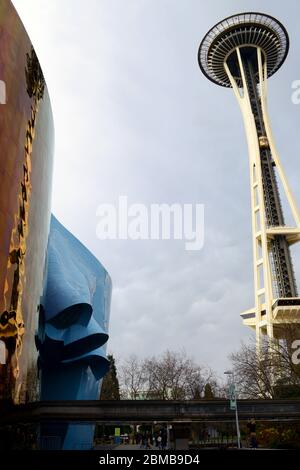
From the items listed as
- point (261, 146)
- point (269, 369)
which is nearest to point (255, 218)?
point (261, 146)

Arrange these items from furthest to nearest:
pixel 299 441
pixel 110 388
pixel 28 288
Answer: pixel 110 388, pixel 299 441, pixel 28 288

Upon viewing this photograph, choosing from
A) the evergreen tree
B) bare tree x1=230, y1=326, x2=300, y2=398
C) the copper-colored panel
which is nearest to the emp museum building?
the copper-colored panel

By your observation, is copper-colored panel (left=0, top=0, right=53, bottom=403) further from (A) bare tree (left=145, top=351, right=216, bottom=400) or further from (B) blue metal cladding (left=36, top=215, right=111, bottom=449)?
A: (A) bare tree (left=145, top=351, right=216, bottom=400)

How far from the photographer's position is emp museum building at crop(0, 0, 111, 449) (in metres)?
17.2

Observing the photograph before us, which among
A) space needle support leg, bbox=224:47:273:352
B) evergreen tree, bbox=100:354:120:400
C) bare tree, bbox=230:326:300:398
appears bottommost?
bare tree, bbox=230:326:300:398

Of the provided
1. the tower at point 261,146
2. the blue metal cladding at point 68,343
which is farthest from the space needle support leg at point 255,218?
the blue metal cladding at point 68,343

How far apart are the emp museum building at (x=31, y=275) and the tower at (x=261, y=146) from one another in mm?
16464

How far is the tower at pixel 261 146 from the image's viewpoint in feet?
163

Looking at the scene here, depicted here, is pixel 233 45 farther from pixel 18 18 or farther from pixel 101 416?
pixel 101 416

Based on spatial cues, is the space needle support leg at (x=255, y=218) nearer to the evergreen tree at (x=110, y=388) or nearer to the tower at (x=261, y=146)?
the tower at (x=261, y=146)

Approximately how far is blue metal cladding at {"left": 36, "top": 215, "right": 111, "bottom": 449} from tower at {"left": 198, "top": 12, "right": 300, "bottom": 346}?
14.9 metres

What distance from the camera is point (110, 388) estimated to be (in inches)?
2472
